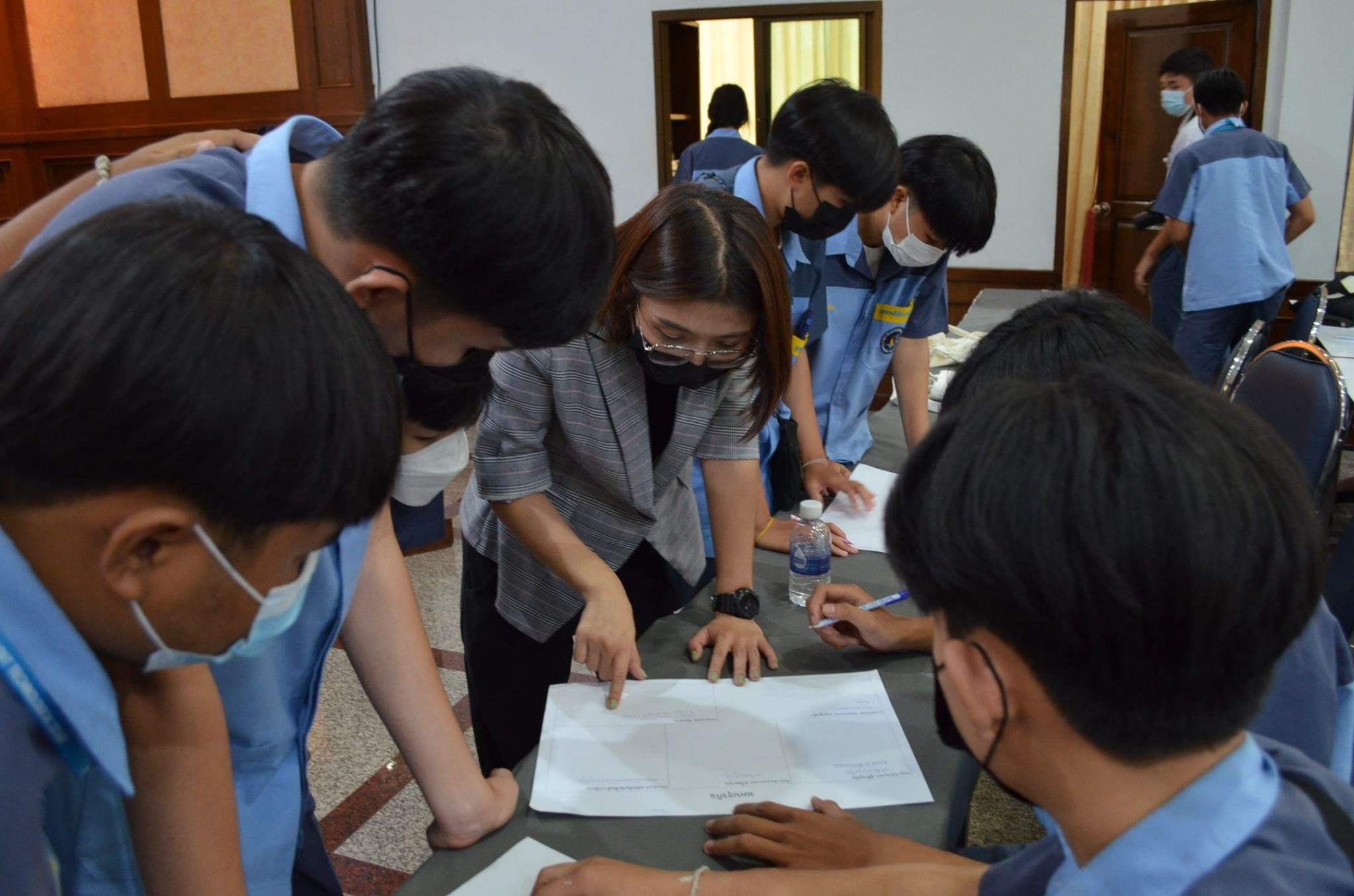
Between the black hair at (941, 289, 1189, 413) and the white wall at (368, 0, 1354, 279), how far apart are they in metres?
3.99

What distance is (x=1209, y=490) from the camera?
1.96 ft

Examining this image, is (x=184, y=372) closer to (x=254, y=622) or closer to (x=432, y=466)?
(x=254, y=622)

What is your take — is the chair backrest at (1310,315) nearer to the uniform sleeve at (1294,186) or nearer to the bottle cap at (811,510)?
the uniform sleeve at (1294,186)

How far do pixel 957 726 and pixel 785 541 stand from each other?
981 mm

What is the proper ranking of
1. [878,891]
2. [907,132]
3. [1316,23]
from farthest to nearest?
1. [907,132]
2. [1316,23]
3. [878,891]

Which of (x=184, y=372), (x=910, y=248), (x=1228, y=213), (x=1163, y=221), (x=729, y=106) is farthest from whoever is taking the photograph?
(x=1163, y=221)

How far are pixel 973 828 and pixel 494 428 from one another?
142 cm

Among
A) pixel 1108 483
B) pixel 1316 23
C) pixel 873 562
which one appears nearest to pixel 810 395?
pixel 873 562

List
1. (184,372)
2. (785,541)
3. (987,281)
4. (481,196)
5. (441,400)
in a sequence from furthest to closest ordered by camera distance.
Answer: (987,281) → (785,541) → (441,400) → (481,196) → (184,372)

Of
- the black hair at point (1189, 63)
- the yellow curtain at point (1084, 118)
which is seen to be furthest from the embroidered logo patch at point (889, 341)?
the yellow curtain at point (1084, 118)

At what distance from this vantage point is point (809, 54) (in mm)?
6473

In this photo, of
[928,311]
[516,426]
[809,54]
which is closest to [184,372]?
[516,426]

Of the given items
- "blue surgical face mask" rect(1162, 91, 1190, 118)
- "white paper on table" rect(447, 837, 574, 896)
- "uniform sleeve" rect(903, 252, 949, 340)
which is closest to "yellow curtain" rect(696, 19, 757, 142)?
"blue surgical face mask" rect(1162, 91, 1190, 118)

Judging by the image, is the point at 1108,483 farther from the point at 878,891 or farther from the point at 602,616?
the point at 602,616
